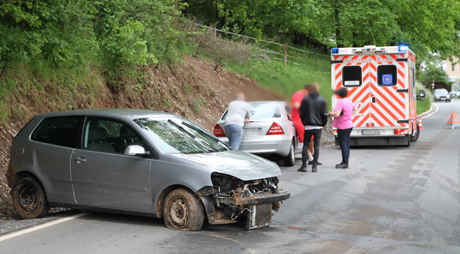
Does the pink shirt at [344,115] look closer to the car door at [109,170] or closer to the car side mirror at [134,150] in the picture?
the car door at [109,170]

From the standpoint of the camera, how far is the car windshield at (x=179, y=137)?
6734 millimetres

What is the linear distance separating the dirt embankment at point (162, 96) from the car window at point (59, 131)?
53.5 inches

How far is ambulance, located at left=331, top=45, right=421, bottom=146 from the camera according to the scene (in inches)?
645

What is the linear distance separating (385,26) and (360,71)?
13.9m

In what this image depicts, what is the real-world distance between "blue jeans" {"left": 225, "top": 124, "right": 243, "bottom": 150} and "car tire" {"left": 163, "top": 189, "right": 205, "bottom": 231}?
5.19 m

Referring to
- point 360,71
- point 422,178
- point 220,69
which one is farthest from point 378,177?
point 220,69

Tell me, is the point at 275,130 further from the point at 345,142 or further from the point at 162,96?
the point at 162,96

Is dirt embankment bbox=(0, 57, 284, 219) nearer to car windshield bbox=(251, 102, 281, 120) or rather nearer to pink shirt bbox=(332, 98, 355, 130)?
car windshield bbox=(251, 102, 281, 120)

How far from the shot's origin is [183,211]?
6.31 m

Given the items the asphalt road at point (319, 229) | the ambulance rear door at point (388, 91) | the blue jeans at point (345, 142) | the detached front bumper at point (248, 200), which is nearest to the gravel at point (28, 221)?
the asphalt road at point (319, 229)

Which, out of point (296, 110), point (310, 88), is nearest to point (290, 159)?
point (296, 110)

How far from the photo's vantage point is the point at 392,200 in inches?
332

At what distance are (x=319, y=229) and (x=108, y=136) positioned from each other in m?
2.95

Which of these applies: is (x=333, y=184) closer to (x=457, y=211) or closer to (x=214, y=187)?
(x=457, y=211)
